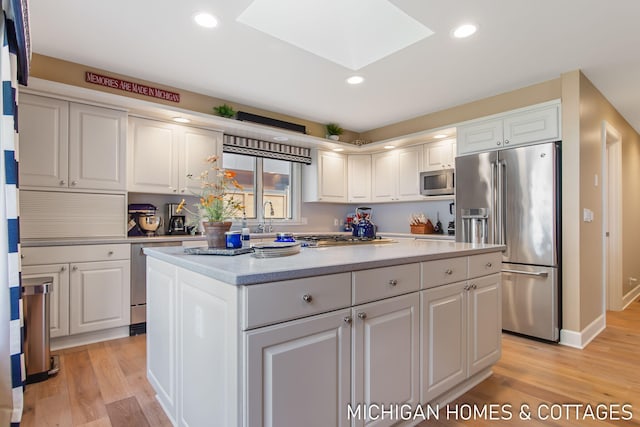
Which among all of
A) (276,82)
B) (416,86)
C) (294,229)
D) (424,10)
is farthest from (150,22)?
(294,229)

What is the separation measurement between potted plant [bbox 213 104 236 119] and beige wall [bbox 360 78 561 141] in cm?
225

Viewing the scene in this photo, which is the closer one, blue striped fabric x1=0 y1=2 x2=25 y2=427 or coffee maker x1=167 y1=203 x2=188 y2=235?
blue striped fabric x1=0 y1=2 x2=25 y2=427

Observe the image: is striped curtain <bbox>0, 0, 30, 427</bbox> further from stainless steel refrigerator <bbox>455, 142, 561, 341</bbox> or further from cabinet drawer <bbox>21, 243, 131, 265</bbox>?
stainless steel refrigerator <bbox>455, 142, 561, 341</bbox>

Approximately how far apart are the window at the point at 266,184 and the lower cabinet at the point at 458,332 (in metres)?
3.01

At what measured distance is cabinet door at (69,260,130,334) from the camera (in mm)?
2859

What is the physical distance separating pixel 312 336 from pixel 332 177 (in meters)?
3.79

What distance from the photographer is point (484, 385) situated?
2232 millimetres

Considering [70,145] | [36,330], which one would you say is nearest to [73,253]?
[36,330]

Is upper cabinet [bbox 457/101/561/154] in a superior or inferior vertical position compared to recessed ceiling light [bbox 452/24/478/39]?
inferior

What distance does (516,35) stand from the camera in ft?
8.13

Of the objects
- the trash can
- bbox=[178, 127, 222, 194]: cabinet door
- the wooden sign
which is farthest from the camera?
bbox=[178, 127, 222, 194]: cabinet door

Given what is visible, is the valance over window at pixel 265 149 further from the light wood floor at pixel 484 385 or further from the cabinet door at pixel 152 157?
the light wood floor at pixel 484 385

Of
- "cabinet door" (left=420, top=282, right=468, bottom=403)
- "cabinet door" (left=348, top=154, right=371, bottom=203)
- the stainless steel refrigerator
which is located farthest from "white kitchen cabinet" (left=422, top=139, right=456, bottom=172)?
"cabinet door" (left=420, top=282, right=468, bottom=403)

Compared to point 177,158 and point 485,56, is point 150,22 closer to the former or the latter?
point 177,158
